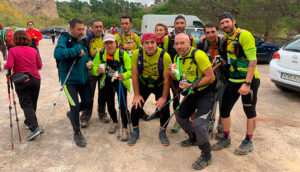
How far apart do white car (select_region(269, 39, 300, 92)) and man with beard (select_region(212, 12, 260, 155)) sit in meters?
2.98

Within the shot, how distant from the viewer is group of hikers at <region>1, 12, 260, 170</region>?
3.12 metres

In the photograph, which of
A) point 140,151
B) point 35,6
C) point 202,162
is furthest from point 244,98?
point 35,6

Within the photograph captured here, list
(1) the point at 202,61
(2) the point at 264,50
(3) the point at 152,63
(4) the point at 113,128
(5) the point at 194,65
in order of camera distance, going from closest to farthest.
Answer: (1) the point at 202,61, (5) the point at 194,65, (3) the point at 152,63, (4) the point at 113,128, (2) the point at 264,50

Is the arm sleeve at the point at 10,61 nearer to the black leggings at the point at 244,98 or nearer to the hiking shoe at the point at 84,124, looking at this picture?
the hiking shoe at the point at 84,124

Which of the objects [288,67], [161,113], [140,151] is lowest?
[140,151]

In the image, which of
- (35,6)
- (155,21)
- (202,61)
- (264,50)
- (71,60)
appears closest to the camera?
(202,61)

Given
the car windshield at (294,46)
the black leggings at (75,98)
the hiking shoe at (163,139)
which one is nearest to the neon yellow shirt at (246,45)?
the hiking shoe at (163,139)

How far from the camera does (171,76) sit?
355 centimetres

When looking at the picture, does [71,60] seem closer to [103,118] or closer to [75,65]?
[75,65]

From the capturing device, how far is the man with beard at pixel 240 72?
307 cm

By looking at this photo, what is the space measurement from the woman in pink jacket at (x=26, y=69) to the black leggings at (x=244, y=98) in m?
3.18

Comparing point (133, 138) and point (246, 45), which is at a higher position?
point (246, 45)

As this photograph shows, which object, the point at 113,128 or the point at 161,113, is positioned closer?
the point at 161,113

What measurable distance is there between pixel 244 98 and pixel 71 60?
2.91 m
